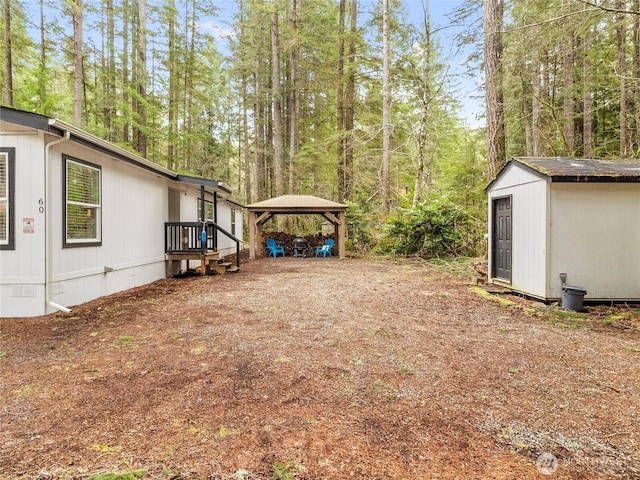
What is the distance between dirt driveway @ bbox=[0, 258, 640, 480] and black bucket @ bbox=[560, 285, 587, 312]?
372 millimetres

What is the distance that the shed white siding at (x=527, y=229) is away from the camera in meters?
5.84

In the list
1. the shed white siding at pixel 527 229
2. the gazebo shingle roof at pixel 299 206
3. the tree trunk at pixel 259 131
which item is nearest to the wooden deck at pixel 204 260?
the gazebo shingle roof at pixel 299 206

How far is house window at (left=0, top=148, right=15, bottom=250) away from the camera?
4.83 meters

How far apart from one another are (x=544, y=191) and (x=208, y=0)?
59.7 feet

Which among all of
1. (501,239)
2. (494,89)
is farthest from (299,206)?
(501,239)

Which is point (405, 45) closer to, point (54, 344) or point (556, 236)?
point (556, 236)

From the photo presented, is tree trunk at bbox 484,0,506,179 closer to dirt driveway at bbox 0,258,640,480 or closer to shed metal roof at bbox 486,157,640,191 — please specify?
shed metal roof at bbox 486,157,640,191

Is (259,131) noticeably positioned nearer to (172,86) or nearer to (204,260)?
(172,86)

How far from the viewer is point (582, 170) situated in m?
5.82

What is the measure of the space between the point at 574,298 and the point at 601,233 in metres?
1.19

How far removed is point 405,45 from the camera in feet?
52.9

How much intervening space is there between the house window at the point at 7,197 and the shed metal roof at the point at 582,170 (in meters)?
7.57

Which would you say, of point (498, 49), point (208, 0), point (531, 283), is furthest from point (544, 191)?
point (208, 0)

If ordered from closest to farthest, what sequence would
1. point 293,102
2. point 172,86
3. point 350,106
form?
point 350,106 < point 172,86 < point 293,102
